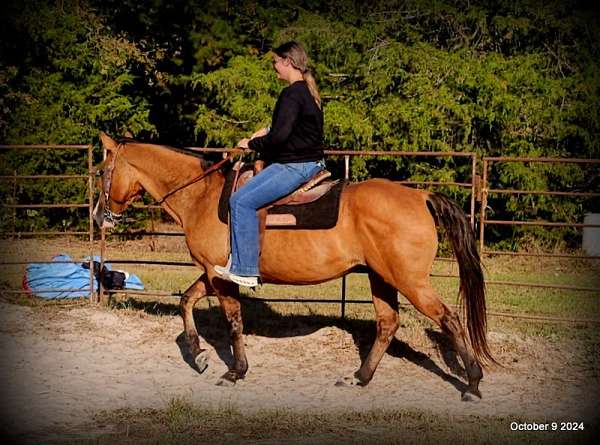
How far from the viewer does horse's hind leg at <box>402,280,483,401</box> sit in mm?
6125

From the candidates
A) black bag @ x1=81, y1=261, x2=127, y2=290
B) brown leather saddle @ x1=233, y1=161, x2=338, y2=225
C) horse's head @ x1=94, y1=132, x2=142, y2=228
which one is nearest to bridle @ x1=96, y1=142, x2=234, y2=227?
horse's head @ x1=94, y1=132, x2=142, y2=228

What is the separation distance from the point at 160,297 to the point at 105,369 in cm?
328

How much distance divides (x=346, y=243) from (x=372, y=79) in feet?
32.7

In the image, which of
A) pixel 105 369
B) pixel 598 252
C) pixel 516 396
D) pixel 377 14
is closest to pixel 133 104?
pixel 377 14

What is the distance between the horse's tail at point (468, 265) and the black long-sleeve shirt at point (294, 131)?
1099mm

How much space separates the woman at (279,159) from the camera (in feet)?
20.4

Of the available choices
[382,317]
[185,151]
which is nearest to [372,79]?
[185,151]

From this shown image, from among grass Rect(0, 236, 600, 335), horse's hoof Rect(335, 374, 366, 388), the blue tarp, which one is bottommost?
grass Rect(0, 236, 600, 335)

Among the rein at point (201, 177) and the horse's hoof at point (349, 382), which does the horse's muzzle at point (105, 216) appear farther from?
the horse's hoof at point (349, 382)

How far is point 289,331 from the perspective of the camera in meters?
8.41

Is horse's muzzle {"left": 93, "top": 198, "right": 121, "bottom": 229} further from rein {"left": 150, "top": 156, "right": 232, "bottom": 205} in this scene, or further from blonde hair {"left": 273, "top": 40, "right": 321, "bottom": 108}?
blonde hair {"left": 273, "top": 40, "right": 321, "bottom": 108}

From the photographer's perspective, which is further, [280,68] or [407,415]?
[280,68]

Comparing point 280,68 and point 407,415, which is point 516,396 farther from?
point 280,68

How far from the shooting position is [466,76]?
48.6ft
